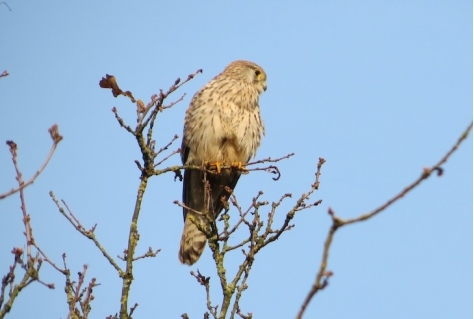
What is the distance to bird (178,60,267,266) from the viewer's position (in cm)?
604

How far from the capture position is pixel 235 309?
13.4 ft

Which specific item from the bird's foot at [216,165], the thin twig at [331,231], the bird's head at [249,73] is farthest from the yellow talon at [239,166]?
the thin twig at [331,231]

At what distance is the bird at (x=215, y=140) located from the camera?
6.04 metres

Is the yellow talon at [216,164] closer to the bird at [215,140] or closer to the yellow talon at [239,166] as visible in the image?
the bird at [215,140]

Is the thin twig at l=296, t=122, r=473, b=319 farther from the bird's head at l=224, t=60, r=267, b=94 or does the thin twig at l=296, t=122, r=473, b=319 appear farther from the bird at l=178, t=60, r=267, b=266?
the bird's head at l=224, t=60, r=267, b=94

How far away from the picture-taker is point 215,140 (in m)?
6.00

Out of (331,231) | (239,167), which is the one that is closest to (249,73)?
(239,167)

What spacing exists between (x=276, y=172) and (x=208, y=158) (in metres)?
1.24

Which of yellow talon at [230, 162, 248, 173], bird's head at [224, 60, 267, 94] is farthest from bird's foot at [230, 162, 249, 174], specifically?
bird's head at [224, 60, 267, 94]

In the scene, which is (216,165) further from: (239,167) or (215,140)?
(215,140)

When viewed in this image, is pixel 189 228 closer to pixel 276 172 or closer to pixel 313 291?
pixel 276 172

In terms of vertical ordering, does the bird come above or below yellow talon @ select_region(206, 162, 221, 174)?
above

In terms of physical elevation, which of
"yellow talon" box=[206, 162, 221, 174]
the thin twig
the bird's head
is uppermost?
the bird's head

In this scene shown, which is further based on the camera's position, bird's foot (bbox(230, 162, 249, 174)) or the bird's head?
the bird's head
